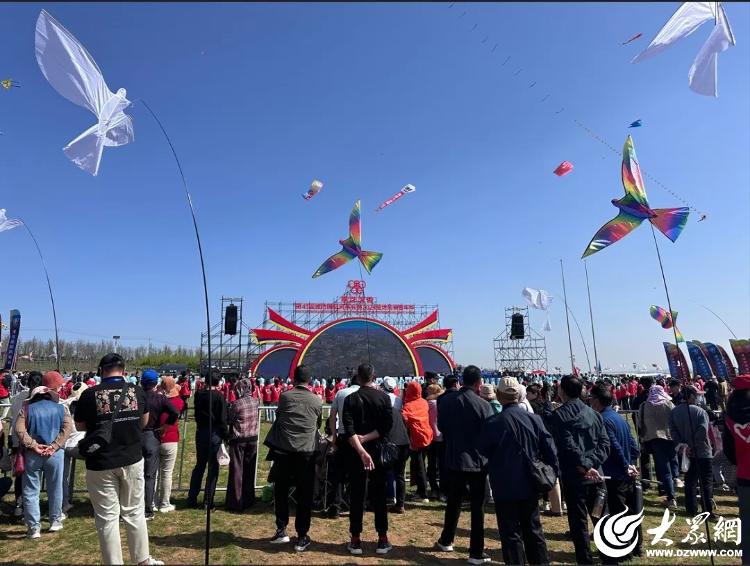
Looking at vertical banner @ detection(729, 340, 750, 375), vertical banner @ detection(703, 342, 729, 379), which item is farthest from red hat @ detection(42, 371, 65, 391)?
vertical banner @ detection(703, 342, 729, 379)

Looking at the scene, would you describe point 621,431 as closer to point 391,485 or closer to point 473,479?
point 473,479

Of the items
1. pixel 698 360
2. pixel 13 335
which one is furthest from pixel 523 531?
pixel 13 335

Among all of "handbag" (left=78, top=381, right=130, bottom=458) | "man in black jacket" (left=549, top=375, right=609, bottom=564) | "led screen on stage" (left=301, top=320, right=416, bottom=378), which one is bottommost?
"man in black jacket" (left=549, top=375, right=609, bottom=564)

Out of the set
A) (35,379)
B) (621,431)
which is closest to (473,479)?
(621,431)

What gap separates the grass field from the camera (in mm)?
4160

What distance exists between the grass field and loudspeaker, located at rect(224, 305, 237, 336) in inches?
979

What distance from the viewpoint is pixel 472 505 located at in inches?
164

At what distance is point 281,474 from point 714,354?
30273 mm

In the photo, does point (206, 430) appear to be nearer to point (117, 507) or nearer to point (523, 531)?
point (117, 507)

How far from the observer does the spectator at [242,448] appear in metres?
5.52

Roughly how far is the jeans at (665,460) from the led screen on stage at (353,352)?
90.2 ft

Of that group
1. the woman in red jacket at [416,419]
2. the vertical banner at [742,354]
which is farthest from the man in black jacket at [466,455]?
the vertical banner at [742,354]

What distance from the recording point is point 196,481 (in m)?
5.72

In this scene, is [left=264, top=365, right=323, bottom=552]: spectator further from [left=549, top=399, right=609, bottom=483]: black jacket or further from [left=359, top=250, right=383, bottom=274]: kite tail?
[left=359, top=250, right=383, bottom=274]: kite tail
